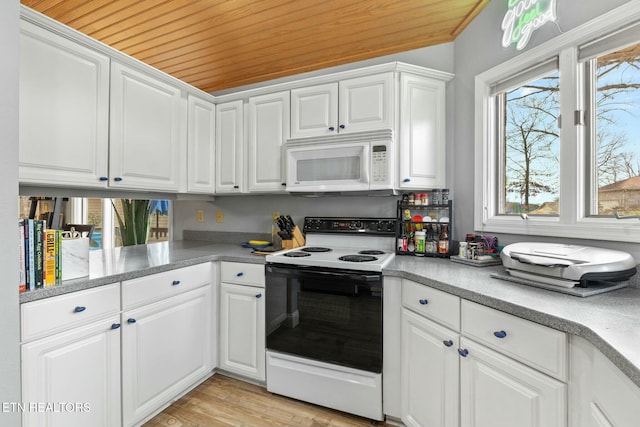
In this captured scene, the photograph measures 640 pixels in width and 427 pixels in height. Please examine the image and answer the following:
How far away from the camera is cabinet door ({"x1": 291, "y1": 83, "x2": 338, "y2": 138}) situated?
2137 mm

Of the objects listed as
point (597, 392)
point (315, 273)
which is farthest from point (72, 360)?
point (597, 392)

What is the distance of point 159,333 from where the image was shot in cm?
171

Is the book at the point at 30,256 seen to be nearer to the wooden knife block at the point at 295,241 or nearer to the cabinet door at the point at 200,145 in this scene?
the cabinet door at the point at 200,145

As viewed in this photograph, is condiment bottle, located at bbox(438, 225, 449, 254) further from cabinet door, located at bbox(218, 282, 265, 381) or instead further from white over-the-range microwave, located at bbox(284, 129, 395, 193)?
cabinet door, located at bbox(218, 282, 265, 381)

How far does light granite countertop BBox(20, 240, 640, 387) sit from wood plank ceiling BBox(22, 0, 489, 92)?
1561 millimetres

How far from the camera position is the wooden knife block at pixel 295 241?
2.34 metres

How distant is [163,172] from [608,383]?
2.41 m

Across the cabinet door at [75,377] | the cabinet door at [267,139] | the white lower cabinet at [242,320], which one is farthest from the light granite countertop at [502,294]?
the cabinet door at [267,139]

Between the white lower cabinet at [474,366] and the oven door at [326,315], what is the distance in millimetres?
180

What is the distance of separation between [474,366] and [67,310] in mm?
1746

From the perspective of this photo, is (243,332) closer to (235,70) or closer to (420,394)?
(420,394)

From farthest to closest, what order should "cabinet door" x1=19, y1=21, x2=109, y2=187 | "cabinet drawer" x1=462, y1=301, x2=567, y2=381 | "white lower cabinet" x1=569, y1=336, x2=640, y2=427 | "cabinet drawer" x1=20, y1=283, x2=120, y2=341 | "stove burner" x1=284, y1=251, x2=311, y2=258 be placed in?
"stove burner" x1=284, y1=251, x2=311, y2=258
"cabinet door" x1=19, y1=21, x2=109, y2=187
"cabinet drawer" x1=20, y1=283, x2=120, y2=341
"cabinet drawer" x1=462, y1=301, x2=567, y2=381
"white lower cabinet" x1=569, y1=336, x2=640, y2=427

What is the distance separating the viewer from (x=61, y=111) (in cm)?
150

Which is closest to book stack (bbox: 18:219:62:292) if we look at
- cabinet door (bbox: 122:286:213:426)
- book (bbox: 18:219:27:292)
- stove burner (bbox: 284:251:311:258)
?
book (bbox: 18:219:27:292)
